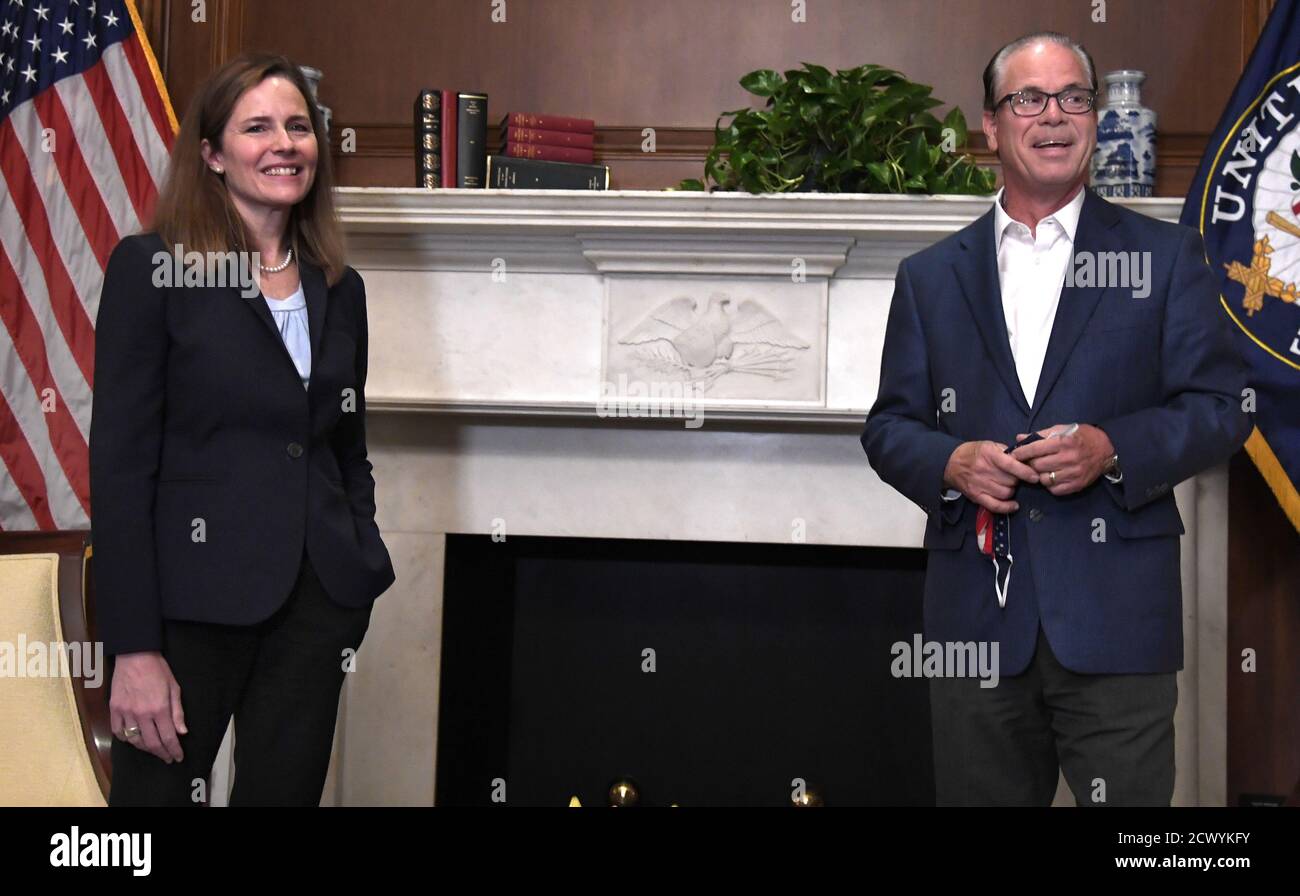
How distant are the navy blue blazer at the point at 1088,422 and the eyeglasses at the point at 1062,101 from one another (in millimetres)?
145

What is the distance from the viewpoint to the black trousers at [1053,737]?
1838 millimetres

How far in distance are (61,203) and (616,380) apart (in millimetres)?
1490

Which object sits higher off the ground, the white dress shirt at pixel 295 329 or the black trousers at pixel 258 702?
the white dress shirt at pixel 295 329

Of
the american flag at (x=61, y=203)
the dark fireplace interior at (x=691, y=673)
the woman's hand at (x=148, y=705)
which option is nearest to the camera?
the woman's hand at (x=148, y=705)

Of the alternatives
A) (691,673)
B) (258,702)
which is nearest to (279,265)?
(258,702)

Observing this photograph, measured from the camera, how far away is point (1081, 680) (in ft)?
6.12

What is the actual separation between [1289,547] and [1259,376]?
1.95ft

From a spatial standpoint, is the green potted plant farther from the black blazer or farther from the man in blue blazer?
the black blazer

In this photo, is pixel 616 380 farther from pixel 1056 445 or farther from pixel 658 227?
pixel 1056 445

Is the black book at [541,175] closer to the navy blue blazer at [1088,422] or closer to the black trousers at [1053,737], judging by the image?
the navy blue blazer at [1088,422]

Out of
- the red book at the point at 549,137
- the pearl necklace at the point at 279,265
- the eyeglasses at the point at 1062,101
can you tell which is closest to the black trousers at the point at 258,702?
the pearl necklace at the point at 279,265

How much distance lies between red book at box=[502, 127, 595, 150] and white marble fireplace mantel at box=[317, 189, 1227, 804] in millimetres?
217

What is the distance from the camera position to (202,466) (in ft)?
6.07

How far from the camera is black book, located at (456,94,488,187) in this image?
3.23m
